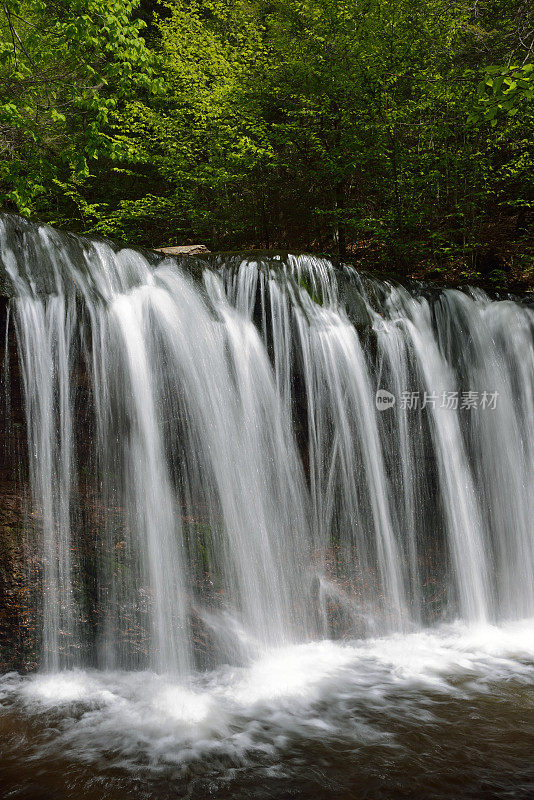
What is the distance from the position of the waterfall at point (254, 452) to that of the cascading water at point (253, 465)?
0.7 inches

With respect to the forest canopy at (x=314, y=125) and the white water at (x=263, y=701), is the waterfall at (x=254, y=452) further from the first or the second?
the forest canopy at (x=314, y=125)

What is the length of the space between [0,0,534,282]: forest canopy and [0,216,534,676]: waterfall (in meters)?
3.65

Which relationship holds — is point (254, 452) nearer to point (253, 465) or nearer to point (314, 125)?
point (253, 465)

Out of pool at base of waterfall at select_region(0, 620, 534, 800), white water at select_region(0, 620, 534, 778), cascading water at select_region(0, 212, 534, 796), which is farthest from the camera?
cascading water at select_region(0, 212, 534, 796)

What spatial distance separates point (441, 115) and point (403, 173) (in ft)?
4.07

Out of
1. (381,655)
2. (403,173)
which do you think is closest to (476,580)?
(381,655)

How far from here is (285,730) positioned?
3461 mm

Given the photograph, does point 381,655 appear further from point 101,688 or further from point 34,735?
point 34,735

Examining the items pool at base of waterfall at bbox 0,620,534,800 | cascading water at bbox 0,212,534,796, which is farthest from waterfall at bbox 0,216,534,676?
pool at base of waterfall at bbox 0,620,534,800

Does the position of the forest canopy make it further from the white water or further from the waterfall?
the white water

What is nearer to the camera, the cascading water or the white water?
the white water

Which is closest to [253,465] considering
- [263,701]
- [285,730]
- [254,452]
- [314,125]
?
[254,452]

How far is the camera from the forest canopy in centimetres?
854

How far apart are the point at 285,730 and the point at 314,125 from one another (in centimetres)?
1009
